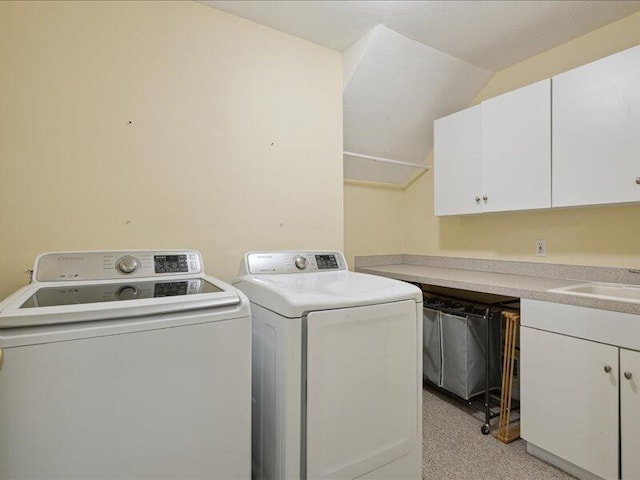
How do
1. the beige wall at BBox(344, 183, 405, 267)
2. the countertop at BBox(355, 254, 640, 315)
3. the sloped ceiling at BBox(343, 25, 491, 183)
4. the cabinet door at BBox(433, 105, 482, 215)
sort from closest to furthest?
the countertop at BBox(355, 254, 640, 315), the sloped ceiling at BBox(343, 25, 491, 183), the cabinet door at BBox(433, 105, 482, 215), the beige wall at BBox(344, 183, 405, 267)

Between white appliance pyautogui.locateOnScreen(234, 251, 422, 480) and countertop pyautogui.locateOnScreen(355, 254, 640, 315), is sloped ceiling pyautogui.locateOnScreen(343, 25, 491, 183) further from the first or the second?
white appliance pyautogui.locateOnScreen(234, 251, 422, 480)

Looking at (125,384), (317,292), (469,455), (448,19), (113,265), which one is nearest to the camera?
(125,384)

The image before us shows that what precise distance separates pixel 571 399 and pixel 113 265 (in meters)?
2.14

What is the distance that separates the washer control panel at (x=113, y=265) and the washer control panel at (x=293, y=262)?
0.27 m

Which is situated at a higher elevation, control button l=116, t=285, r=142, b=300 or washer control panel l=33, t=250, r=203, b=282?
washer control panel l=33, t=250, r=203, b=282

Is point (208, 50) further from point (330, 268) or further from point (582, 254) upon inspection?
point (582, 254)

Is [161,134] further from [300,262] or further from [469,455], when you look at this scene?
[469,455]

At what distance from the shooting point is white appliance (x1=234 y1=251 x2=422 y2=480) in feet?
3.91

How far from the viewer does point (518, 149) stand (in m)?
2.06

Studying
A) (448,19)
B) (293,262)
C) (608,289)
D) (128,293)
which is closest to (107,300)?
(128,293)

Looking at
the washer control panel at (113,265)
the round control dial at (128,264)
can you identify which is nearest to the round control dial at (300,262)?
the washer control panel at (113,265)

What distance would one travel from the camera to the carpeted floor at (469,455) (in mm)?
1651

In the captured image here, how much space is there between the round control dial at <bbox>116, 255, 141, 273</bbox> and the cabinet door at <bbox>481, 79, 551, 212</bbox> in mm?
2068

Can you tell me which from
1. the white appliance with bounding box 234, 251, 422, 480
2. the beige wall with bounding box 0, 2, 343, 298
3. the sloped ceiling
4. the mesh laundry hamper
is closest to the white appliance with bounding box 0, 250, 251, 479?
the white appliance with bounding box 234, 251, 422, 480
